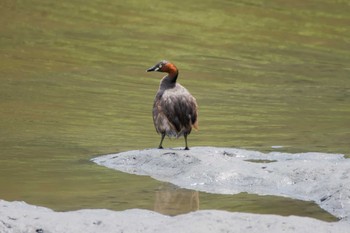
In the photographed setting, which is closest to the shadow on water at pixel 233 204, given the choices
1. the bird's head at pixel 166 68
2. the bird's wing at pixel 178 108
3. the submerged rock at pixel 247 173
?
the submerged rock at pixel 247 173

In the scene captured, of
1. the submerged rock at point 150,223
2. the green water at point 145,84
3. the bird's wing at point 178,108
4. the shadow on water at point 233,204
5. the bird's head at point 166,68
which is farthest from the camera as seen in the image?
the bird's head at point 166,68

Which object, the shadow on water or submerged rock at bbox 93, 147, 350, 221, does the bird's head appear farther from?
the shadow on water

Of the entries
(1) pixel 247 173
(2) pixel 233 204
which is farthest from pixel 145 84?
(2) pixel 233 204

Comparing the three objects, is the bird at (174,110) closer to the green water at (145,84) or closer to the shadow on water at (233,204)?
the green water at (145,84)

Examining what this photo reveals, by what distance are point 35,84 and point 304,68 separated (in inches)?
230

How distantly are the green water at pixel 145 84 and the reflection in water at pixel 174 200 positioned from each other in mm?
82

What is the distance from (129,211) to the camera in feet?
26.3

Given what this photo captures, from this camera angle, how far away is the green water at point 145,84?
10070mm

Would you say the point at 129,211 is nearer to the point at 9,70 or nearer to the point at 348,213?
the point at 348,213

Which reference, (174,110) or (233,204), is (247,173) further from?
(174,110)

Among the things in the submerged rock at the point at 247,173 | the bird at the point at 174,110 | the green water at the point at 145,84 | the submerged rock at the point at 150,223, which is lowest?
the green water at the point at 145,84

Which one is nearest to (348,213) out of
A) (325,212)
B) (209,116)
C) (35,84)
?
(325,212)

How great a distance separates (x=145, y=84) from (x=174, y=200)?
929 cm

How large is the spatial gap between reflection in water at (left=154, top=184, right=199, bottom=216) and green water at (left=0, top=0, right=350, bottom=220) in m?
0.08
